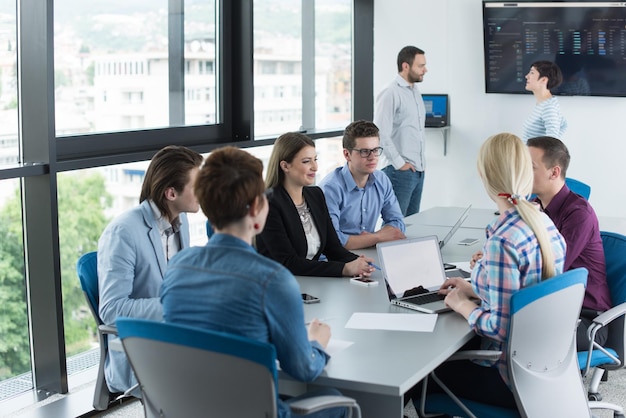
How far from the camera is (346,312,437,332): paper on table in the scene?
2.72m

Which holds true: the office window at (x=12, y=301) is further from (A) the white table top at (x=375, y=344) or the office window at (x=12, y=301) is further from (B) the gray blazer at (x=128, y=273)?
(A) the white table top at (x=375, y=344)

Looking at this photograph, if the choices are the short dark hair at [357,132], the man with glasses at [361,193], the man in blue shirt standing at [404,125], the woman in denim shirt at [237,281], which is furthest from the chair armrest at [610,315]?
the man in blue shirt standing at [404,125]

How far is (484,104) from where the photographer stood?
296 inches

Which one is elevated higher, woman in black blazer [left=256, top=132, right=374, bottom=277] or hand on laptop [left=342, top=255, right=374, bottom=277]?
woman in black blazer [left=256, top=132, right=374, bottom=277]

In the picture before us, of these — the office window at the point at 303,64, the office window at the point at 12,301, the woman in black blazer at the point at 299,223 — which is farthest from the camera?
the office window at the point at 303,64

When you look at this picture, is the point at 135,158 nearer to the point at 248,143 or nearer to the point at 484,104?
the point at 248,143

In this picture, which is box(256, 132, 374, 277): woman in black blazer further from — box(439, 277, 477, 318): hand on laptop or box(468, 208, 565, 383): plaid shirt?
box(468, 208, 565, 383): plaid shirt

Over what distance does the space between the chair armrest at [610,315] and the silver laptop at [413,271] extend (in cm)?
60

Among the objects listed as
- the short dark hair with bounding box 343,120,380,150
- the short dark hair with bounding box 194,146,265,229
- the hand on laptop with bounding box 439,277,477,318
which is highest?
the short dark hair with bounding box 343,120,380,150

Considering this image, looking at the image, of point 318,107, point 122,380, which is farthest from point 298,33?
point 122,380

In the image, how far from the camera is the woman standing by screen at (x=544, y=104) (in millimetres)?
6672

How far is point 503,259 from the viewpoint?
8.66ft

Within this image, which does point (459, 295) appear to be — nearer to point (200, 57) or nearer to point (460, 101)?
point (200, 57)

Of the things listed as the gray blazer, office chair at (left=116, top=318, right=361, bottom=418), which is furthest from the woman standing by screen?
office chair at (left=116, top=318, right=361, bottom=418)
